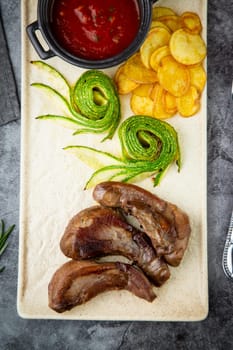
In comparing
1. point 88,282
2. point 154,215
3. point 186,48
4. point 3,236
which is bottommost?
point 88,282

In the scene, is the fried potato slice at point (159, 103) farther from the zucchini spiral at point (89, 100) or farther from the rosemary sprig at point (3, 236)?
the rosemary sprig at point (3, 236)

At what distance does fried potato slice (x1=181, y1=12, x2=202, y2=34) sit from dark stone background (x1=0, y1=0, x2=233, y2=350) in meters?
0.19

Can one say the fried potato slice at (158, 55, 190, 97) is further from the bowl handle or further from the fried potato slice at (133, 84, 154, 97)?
the bowl handle

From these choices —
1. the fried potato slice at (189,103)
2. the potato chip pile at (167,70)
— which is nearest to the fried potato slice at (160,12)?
the potato chip pile at (167,70)

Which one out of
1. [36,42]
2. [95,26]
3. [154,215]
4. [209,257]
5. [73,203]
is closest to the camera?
[95,26]

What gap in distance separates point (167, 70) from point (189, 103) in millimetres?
189

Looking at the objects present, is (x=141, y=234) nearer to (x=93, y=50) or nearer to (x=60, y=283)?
(x=60, y=283)

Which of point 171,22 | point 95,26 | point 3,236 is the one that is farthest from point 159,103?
point 3,236

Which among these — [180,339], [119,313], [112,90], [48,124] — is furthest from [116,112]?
[180,339]

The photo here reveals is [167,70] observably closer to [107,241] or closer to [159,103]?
[159,103]

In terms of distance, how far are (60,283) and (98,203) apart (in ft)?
1.29

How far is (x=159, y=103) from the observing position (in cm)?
235

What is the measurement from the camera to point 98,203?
2.40 m

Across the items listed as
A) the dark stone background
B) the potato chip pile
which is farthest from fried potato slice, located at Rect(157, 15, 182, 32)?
the dark stone background
